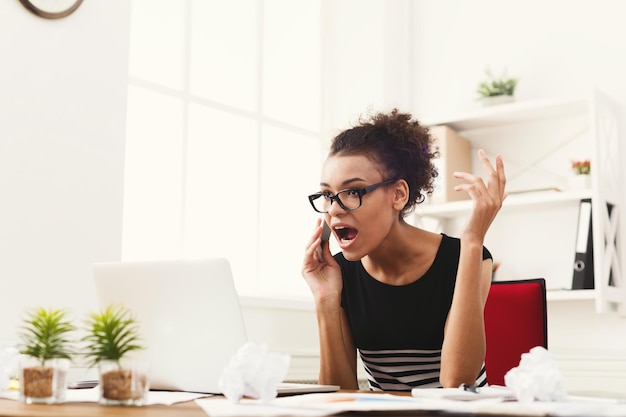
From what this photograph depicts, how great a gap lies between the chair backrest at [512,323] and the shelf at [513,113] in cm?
118

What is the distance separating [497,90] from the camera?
3.20 m

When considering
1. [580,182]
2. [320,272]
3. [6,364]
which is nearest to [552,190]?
[580,182]

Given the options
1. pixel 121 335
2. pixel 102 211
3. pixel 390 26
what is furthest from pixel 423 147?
pixel 390 26

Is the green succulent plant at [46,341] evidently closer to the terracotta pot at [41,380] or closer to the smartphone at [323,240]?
the terracotta pot at [41,380]

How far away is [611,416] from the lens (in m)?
0.88

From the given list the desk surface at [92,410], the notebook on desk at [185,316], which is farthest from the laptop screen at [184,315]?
the desk surface at [92,410]

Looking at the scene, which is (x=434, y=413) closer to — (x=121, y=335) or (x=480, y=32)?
(x=121, y=335)

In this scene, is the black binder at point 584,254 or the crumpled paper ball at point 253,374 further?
the black binder at point 584,254

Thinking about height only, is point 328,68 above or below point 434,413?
above

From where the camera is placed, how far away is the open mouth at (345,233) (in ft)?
6.15

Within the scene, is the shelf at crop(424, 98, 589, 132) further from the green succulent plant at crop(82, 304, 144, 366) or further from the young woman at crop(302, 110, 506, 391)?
the green succulent plant at crop(82, 304, 144, 366)

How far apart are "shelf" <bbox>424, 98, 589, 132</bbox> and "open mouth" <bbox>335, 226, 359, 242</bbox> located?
1425 millimetres

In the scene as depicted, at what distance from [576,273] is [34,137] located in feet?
6.13

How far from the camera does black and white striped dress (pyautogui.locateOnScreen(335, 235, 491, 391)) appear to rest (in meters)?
1.89
